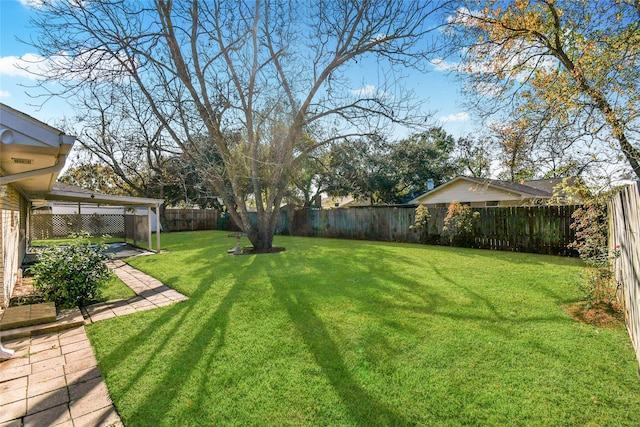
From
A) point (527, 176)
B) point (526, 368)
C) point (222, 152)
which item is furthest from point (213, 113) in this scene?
point (527, 176)

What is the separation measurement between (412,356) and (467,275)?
12.4ft

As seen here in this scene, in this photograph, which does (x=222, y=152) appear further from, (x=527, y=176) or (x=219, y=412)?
(x=527, y=176)

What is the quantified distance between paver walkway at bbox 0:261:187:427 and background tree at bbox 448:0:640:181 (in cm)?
924

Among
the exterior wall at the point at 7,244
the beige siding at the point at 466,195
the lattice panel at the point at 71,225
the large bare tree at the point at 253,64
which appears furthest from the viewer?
the lattice panel at the point at 71,225

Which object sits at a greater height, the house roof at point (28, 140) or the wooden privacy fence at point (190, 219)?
the house roof at point (28, 140)

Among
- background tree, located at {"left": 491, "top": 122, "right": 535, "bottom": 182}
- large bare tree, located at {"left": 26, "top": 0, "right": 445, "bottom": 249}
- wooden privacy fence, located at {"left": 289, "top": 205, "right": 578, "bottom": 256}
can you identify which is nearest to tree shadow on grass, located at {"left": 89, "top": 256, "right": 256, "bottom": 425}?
large bare tree, located at {"left": 26, "top": 0, "right": 445, "bottom": 249}

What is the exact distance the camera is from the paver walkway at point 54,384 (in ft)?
7.08

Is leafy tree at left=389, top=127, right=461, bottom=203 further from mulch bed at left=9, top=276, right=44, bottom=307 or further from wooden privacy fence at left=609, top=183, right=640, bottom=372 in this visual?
mulch bed at left=9, top=276, right=44, bottom=307

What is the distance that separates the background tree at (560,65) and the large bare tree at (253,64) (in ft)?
4.55

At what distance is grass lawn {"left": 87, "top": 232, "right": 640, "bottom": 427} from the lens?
7.11 ft

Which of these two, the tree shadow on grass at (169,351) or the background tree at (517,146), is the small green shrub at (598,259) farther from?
the tree shadow on grass at (169,351)

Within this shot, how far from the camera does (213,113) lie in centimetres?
855

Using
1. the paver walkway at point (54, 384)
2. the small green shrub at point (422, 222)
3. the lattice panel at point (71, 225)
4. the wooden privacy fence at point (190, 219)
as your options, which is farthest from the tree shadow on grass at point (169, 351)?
the wooden privacy fence at point (190, 219)

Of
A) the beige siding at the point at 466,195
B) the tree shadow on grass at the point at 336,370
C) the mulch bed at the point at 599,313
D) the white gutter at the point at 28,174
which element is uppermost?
the beige siding at the point at 466,195
